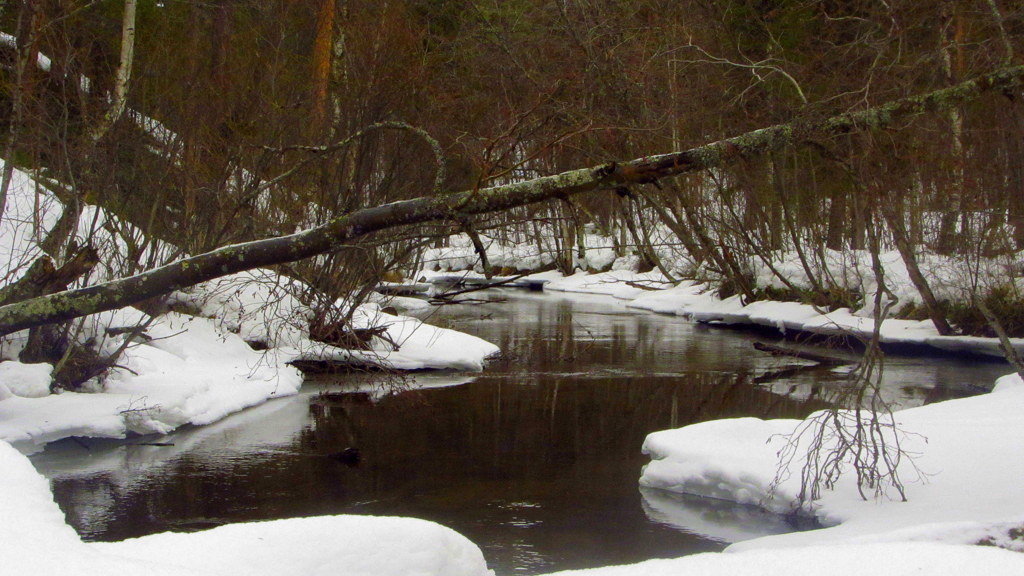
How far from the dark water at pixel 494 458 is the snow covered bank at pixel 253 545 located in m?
1.58

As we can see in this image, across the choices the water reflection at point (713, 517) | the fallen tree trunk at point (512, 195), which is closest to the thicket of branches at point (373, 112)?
the water reflection at point (713, 517)

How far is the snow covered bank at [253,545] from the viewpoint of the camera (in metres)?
3.56

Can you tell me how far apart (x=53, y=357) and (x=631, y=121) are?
8182 millimetres

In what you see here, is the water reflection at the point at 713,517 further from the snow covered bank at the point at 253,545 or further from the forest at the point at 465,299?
the snow covered bank at the point at 253,545

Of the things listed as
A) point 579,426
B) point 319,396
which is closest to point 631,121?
point 579,426

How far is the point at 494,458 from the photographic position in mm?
9555

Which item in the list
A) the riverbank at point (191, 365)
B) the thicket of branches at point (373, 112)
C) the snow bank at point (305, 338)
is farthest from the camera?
the snow bank at point (305, 338)

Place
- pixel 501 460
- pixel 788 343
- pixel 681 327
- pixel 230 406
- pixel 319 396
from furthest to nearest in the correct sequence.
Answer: pixel 681 327
pixel 788 343
pixel 319 396
pixel 230 406
pixel 501 460

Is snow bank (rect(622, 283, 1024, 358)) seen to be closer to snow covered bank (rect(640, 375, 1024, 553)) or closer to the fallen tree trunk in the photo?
snow covered bank (rect(640, 375, 1024, 553))

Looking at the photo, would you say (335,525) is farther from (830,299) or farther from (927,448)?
(830,299)

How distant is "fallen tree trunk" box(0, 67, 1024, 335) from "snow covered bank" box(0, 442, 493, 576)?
Result: 4.05 feet

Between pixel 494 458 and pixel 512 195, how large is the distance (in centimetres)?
509

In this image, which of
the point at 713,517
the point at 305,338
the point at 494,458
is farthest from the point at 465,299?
the point at 713,517

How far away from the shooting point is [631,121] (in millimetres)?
13336
